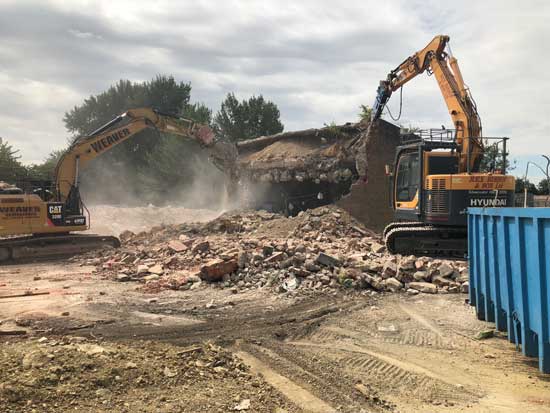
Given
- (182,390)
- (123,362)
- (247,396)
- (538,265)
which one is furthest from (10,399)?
(538,265)

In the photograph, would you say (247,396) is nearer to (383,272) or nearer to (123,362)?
(123,362)

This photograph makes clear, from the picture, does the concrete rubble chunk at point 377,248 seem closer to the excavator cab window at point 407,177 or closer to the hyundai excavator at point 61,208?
the excavator cab window at point 407,177

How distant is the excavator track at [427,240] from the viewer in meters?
12.0

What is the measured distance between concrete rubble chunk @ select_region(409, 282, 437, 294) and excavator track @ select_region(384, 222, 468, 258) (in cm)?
351

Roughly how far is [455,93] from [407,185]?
296 centimetres

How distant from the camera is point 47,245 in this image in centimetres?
1492

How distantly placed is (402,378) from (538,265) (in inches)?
70.2

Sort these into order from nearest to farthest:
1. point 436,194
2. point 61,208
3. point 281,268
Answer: point 281,268 < point 436,194 < point 61,208

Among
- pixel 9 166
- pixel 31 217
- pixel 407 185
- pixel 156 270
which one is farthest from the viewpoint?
pixel 9 166

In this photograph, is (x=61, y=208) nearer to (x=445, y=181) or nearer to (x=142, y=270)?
(x=142, y=270)

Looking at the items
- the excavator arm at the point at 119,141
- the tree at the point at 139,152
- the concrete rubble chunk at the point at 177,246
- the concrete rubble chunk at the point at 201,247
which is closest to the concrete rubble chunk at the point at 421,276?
the concrete rubble chunk at the point at 201,247

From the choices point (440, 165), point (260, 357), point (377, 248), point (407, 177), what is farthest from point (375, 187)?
point (260, 357)

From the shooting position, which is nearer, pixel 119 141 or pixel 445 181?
pixel 445 181

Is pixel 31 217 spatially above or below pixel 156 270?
above
